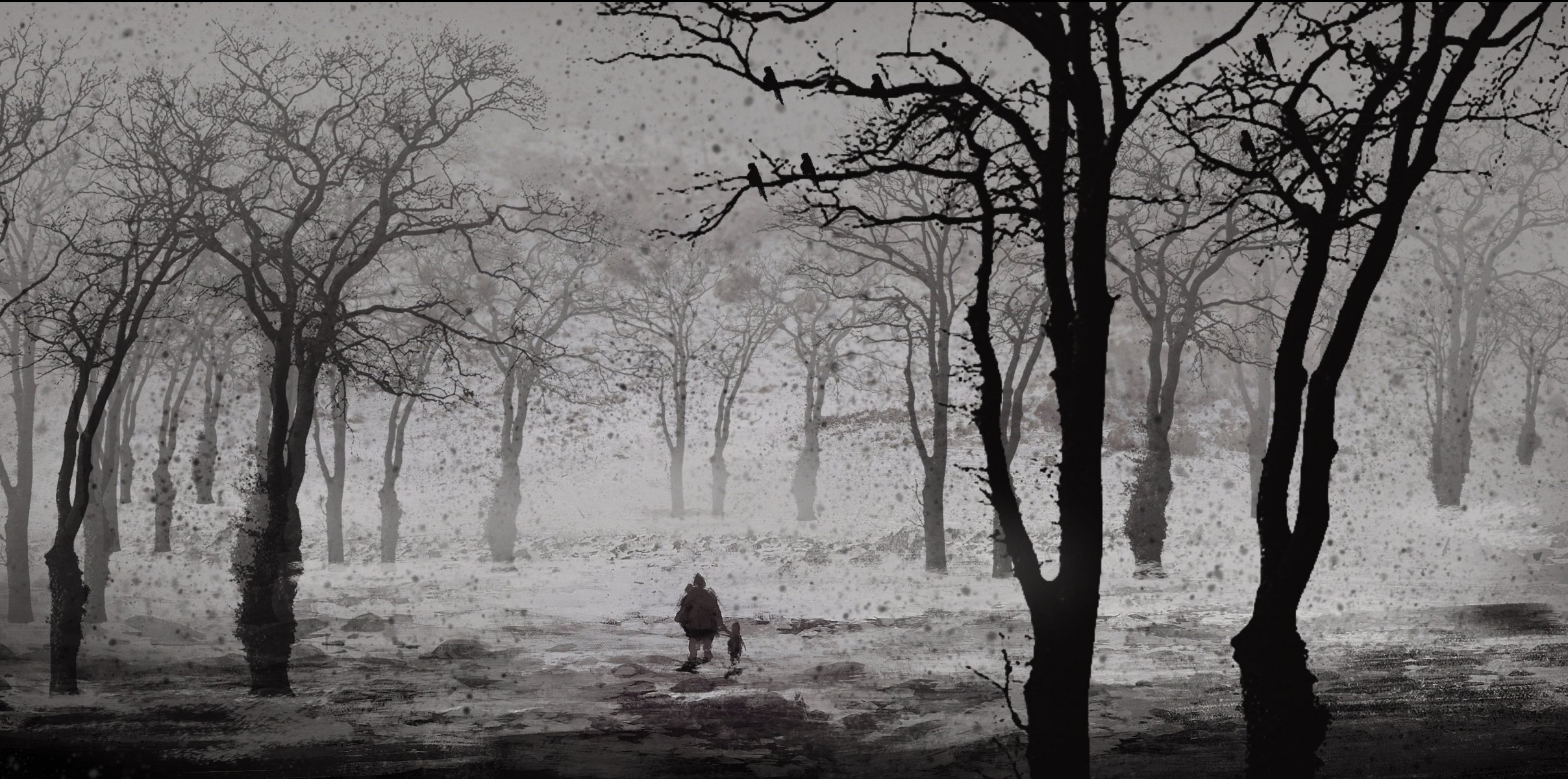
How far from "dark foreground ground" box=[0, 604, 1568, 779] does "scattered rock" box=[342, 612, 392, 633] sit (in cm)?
107

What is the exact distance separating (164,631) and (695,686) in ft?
36.2

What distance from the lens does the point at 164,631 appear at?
19.9 m

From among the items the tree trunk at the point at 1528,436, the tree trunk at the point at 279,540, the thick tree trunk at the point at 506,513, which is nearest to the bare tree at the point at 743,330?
the thick tree trunk at the point at 506,513

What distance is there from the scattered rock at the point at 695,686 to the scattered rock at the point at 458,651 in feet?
13.5

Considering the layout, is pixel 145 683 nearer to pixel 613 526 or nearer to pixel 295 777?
pixel 295 777

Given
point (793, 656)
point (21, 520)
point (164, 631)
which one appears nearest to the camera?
point (793, 656)

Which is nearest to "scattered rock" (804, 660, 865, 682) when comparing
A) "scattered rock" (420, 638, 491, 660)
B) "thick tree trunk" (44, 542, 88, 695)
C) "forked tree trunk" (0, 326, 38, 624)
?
"scattered rock" (420, 638, 491, 660)

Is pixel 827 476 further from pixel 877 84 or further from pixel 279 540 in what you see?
pixel 877 84

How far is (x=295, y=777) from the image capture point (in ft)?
34.2

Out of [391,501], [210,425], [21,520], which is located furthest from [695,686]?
[210,425]

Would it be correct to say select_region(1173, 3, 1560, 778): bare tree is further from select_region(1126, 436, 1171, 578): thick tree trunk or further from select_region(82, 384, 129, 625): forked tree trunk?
select_region(82, 384, 129, 625): forked tree trunk

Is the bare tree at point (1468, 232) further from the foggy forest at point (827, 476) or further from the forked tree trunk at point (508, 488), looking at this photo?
the forked tree trunk at point (508, 488)

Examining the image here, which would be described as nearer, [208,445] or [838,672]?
[838,672]

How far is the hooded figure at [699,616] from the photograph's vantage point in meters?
16.8
